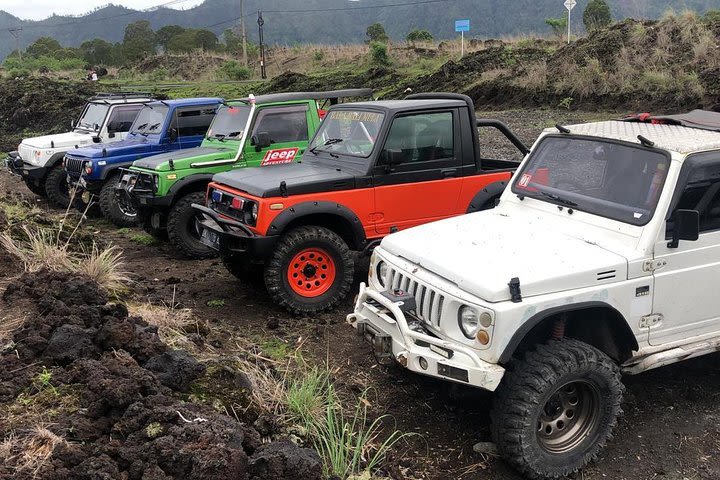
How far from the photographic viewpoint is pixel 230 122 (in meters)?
8.77

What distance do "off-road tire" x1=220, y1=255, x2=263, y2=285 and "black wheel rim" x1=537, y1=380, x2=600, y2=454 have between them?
10.4 ft

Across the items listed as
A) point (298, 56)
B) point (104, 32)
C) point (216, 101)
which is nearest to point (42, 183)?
point (216, 101)

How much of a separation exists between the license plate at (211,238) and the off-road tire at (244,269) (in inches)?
5.0

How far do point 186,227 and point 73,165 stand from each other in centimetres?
337

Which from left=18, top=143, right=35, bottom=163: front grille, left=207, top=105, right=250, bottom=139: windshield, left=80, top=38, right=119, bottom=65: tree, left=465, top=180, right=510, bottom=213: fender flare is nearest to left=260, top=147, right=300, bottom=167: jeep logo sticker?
left=207, top=105, right=250, bottom=139: windshield

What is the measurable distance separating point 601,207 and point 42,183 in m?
10.6

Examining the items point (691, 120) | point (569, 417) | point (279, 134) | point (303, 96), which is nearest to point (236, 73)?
point (303, 96)

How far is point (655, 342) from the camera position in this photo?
406 centimetres

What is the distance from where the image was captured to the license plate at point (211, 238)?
6.29 meters

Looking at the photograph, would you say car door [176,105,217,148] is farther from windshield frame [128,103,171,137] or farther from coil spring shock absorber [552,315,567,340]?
coil spring shock absorber [552,315,567,340]

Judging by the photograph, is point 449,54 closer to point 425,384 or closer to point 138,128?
point 138,128

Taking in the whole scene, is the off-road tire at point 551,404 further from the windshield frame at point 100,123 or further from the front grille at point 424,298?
the windshield frame at point 100,123

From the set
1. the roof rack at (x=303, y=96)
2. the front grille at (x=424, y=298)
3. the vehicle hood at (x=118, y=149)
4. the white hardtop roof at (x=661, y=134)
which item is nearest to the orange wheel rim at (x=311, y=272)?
the front grille at (x=424, y=298)

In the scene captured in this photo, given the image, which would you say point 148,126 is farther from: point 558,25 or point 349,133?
point 558,25
